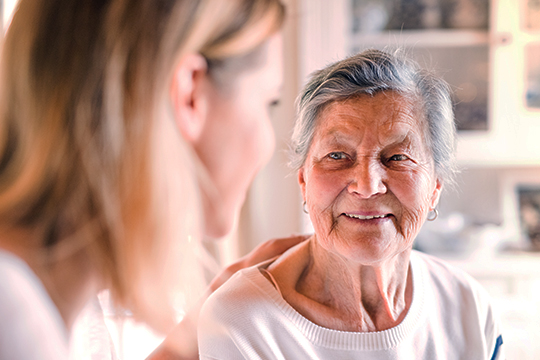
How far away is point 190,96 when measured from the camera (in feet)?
2.38

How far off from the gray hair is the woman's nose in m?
0.14

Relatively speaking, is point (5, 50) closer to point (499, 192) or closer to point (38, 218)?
point (38, 218)

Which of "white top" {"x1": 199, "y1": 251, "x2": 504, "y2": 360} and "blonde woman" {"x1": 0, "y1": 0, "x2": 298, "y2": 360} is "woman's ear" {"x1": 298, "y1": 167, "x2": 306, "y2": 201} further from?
"blonde woman" {"x1": 0, "y1": 0, "x2": 298, "y2": 360}

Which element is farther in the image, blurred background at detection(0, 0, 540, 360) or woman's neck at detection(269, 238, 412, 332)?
blurred background at detection(0, 0, 540, 360)

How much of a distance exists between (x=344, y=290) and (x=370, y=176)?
274 millimetres

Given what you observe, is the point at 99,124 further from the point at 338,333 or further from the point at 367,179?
the point at 338,333

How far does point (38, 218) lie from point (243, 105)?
1.25 ft

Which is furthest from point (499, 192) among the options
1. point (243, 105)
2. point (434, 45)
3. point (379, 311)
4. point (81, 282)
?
point (81, 282)

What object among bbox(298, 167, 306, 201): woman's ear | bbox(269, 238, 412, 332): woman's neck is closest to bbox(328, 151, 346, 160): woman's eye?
bbox(298, 167, 306, 201): woman's ear

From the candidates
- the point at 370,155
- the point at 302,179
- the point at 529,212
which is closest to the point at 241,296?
the point at 302,179

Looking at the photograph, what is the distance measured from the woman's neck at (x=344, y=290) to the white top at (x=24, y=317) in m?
0.48

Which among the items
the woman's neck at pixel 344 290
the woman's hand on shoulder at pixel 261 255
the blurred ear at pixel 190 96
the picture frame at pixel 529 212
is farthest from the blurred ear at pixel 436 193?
the picture frame at pixel 529 212

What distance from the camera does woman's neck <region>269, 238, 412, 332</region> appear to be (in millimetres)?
960

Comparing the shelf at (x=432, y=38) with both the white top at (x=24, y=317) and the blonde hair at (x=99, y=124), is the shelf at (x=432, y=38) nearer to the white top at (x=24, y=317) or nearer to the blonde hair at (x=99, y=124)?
the blonde hair at (x=99, y=124)
